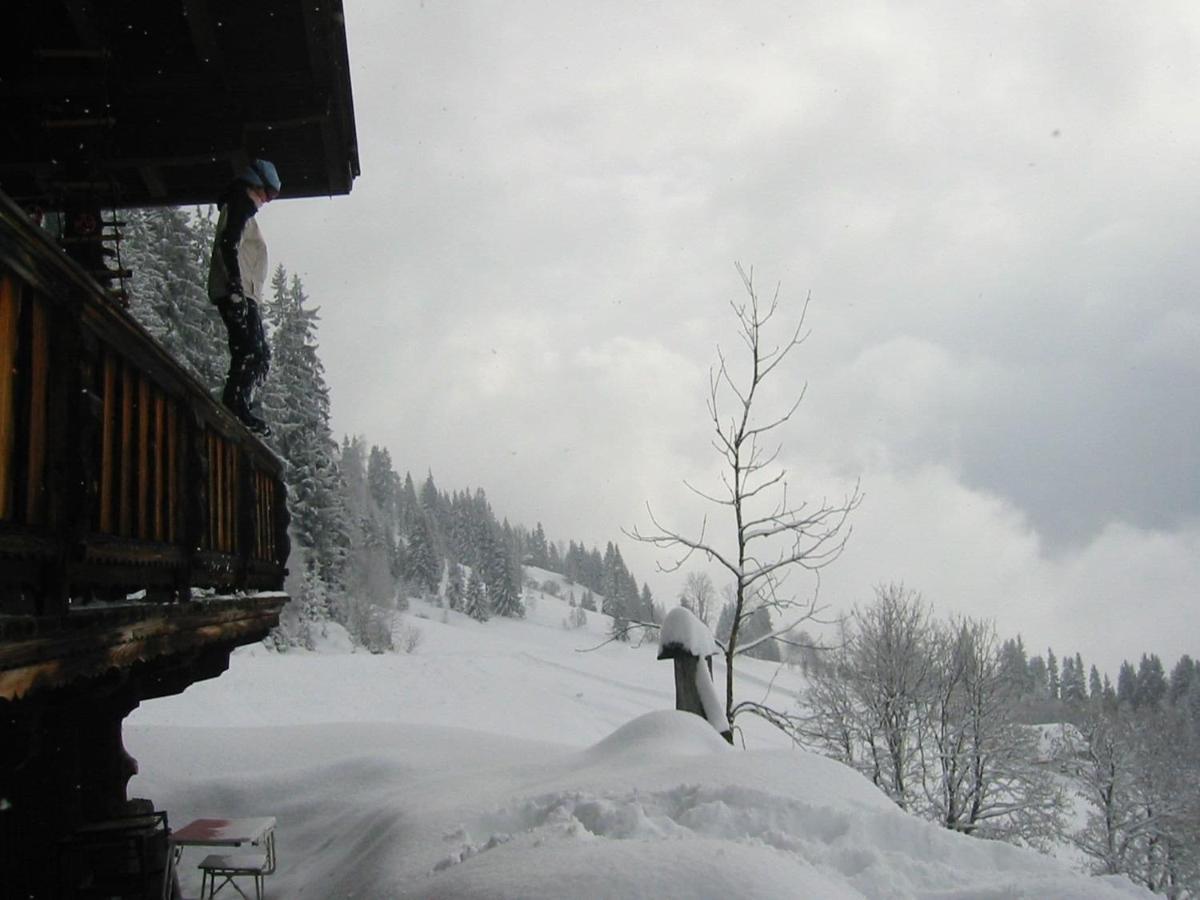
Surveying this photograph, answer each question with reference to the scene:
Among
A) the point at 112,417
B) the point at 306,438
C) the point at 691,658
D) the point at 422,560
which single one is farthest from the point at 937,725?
the point at 422,560

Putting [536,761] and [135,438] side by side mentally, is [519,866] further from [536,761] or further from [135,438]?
[536,761]

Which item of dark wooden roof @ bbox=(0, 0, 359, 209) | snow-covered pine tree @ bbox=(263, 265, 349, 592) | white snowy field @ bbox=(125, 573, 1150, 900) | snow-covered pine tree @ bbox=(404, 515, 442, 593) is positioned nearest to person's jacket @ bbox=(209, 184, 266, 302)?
dark wooden roof @ bbox=(0, 0, 359, 209)

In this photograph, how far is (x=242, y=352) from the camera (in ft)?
20.4

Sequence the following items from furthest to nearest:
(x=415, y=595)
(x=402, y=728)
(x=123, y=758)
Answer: (x=415, y=595) < (x=402, y=728) < (x=123, y=758)

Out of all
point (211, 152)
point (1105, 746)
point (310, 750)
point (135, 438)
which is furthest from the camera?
point (1105, 746)

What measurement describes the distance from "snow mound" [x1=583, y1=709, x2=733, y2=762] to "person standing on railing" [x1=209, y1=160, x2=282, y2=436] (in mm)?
3907

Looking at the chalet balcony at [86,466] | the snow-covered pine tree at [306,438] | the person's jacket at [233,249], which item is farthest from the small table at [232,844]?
the snow-covered pine tree at [306,438]

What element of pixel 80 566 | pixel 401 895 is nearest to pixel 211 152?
pixel 80 566

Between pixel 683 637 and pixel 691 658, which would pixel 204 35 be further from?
pixel 691 658

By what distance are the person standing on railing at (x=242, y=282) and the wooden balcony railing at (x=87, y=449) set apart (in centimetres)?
144

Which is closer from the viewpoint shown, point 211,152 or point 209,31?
point 209,31

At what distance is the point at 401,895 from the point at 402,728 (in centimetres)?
751

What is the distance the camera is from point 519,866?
12.7 ft

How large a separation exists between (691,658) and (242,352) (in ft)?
18.0
